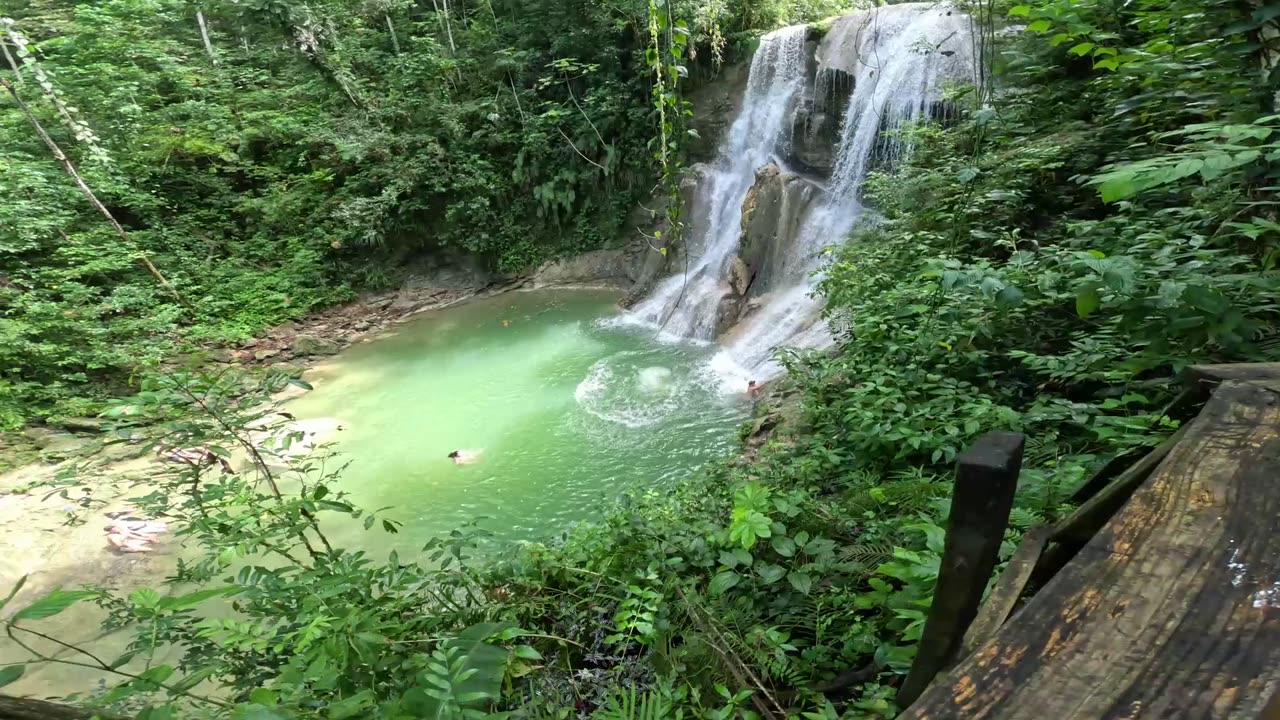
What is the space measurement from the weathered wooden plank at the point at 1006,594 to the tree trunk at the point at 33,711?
4.81ft

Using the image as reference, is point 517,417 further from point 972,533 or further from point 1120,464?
point 972,533

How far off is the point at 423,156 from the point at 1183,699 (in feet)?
45.9

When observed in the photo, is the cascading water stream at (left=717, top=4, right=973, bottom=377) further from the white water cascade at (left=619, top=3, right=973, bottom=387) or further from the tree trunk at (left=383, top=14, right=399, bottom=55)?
the tree trunk at (left=383, top=14, right=399, bottom=55)

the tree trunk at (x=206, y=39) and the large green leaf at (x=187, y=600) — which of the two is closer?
the large green leaf at (x=187, y=600)

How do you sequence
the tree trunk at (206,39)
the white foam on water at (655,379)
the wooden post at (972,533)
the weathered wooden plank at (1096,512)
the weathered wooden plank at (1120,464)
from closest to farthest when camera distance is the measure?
the wooden post at (972,533)
the weathered wooden plank at (1096,512)
the weathered wooden plank at (1120,464)
the white foam on water at (655,379)
the tree trunk at (206,39)

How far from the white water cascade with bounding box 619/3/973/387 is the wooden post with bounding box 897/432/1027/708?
639 cm

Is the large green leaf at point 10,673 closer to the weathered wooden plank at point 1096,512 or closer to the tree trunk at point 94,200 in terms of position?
the weathered wooden plank at point 1096,512

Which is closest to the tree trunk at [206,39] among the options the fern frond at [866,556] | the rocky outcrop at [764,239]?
the rocky outcrop at [764,239]

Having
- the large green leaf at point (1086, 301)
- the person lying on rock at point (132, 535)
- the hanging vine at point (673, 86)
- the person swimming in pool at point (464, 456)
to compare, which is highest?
the hanging vine at point (673, 86)

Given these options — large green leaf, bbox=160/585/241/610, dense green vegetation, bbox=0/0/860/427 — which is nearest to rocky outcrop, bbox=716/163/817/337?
dense green vegetation, bbox=0/0/860/427

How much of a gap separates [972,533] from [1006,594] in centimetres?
15

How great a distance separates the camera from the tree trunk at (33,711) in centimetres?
99

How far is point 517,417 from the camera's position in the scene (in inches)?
309

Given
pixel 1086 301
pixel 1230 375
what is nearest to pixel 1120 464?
pixel 1230 375
